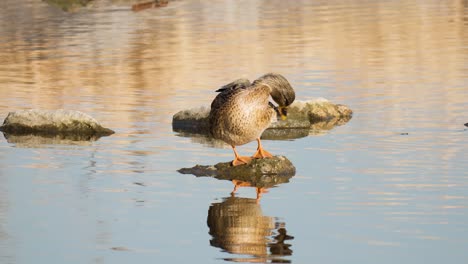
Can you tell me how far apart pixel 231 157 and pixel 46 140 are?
3555 mm

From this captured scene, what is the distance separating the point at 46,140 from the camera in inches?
792

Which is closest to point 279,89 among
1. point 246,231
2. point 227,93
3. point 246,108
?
point 246,108

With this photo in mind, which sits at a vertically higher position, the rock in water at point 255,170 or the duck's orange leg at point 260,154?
the duck's orange leg at point 260,154

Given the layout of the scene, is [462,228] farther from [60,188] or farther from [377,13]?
[377,13]

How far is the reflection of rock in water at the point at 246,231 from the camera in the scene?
39.8 ft

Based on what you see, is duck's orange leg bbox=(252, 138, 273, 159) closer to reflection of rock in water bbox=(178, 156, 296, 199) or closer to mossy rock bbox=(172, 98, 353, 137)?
reflection of rock in water bbox=(178, 156, 296, 199)

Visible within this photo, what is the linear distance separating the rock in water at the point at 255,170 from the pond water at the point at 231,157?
0.86 feet

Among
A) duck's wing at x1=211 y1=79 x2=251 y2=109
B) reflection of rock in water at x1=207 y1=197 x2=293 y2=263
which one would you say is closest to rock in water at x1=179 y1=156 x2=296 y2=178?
duck's wing at x1=211 y1=79 x2=251 y2=109

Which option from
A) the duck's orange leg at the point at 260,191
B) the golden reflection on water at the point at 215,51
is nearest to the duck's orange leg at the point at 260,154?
the duck's orange leg at the point at 260,191

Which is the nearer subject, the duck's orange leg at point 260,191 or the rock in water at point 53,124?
the duck's orange leg at point 260,191

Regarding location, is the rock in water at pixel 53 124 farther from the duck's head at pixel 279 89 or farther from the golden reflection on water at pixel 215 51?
the duck's head at pixel 279 89

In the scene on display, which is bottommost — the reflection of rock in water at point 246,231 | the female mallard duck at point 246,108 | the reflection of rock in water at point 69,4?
the reflection of rock in water at point 69,4

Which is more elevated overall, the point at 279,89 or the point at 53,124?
the point at 279,89

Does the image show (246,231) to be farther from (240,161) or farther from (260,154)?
(260,154)
